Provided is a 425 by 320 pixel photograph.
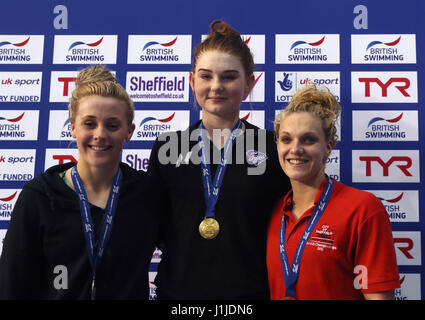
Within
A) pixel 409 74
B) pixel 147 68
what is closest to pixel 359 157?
pixel 409 74

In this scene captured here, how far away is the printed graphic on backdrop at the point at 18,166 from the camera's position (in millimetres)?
3037

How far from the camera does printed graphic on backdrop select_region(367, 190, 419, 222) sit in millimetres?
2832

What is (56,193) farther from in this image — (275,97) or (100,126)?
(275,97)

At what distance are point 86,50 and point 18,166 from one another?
1084mm

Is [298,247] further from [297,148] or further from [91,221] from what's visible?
[91,221]

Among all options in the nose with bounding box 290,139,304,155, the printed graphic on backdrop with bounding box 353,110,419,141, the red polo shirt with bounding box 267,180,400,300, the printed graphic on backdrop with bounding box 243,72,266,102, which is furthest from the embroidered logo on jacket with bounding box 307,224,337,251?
the printed graphic on backdrop with bounding box 243,72,266,102

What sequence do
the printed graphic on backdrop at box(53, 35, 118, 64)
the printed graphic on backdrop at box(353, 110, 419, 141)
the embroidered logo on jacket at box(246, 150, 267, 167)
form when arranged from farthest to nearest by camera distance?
the printed graphic on backdrop at box(53, 35, 118, 64), the printed graphic on backdrop at box(353, 110, 419, 141), the embroidered logo on jacket at box(246, 150, 267, 167)

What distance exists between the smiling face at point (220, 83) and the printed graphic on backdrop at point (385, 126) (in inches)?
48.9

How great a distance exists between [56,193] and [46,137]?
1.44 meters

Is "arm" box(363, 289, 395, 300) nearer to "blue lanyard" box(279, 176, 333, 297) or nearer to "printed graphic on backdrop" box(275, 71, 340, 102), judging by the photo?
"blue lanyard" box(279, 176, 333, 297)

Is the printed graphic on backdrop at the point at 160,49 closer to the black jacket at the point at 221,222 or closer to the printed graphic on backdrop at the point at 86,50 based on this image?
the printed graphic on backdrop at the point at 86,50

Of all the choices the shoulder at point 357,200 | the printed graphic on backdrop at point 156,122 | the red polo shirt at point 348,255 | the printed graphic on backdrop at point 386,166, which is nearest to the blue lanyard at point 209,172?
the red polo shirt at point 348,255

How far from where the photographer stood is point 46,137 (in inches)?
120

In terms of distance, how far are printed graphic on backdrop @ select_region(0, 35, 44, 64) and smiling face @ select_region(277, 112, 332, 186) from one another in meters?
2.28
